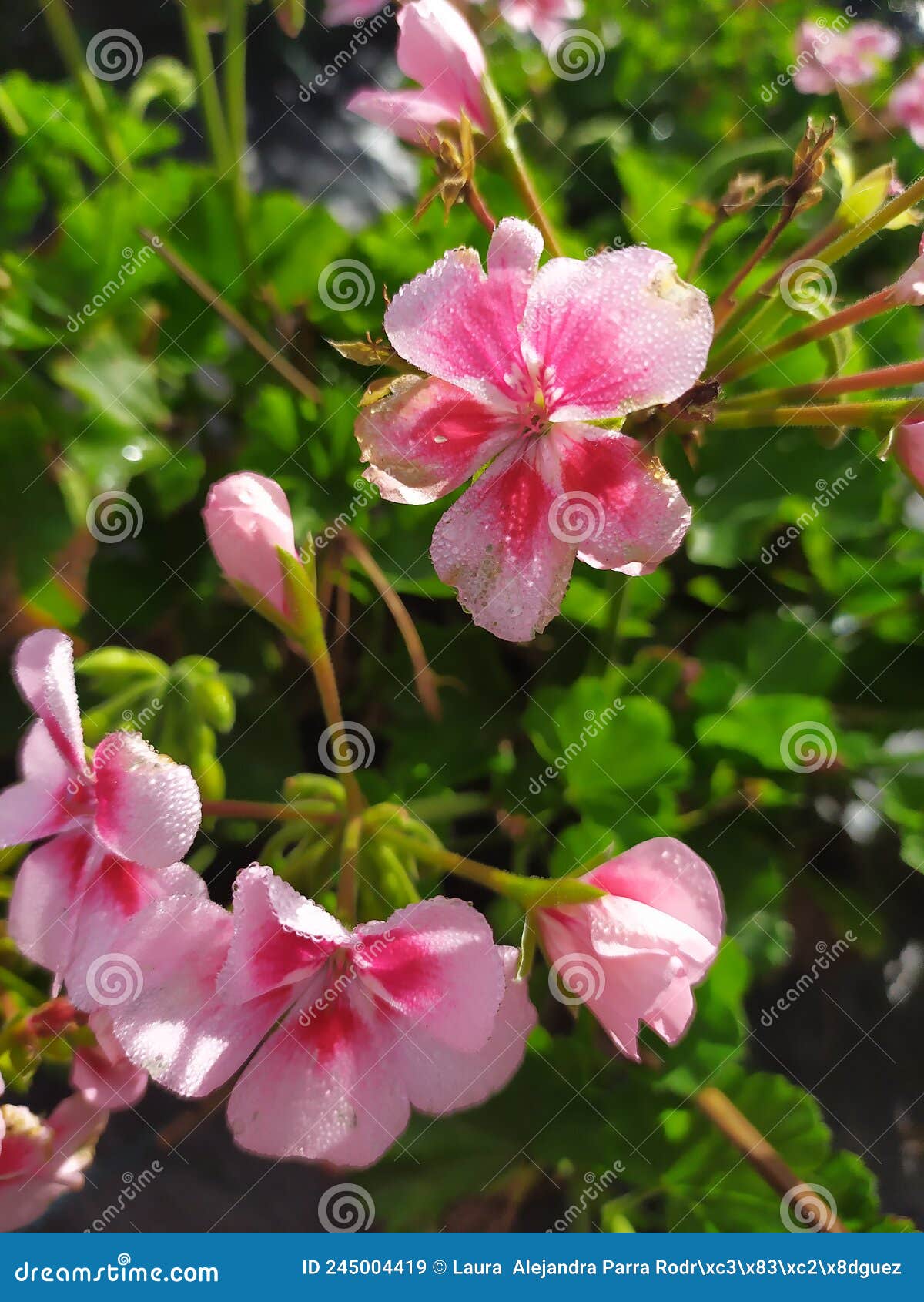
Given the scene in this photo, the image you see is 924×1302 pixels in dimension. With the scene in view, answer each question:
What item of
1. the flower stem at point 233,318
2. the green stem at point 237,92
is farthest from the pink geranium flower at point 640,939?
the green stem at point 237,92

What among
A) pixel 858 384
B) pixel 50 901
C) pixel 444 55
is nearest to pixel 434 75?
pixel 444 55

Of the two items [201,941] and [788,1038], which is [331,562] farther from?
[788,1038]

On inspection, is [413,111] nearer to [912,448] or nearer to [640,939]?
[912,448]

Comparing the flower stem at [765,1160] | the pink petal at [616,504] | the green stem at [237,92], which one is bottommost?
the flower stem at [765,1160]

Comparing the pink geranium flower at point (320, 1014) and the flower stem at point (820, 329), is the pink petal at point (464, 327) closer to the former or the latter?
the flower stem at point (820, 329)

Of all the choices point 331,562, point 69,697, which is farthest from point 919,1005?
point 69,697

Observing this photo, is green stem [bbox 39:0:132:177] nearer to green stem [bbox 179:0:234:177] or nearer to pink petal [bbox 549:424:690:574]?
green stem [bbox 179:0:234:177]

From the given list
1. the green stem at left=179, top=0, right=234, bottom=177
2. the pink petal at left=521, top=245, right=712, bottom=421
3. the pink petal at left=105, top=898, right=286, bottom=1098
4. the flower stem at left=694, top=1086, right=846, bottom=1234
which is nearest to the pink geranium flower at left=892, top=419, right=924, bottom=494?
the pink petal at left=521, top=245, right=712, bottom=421
